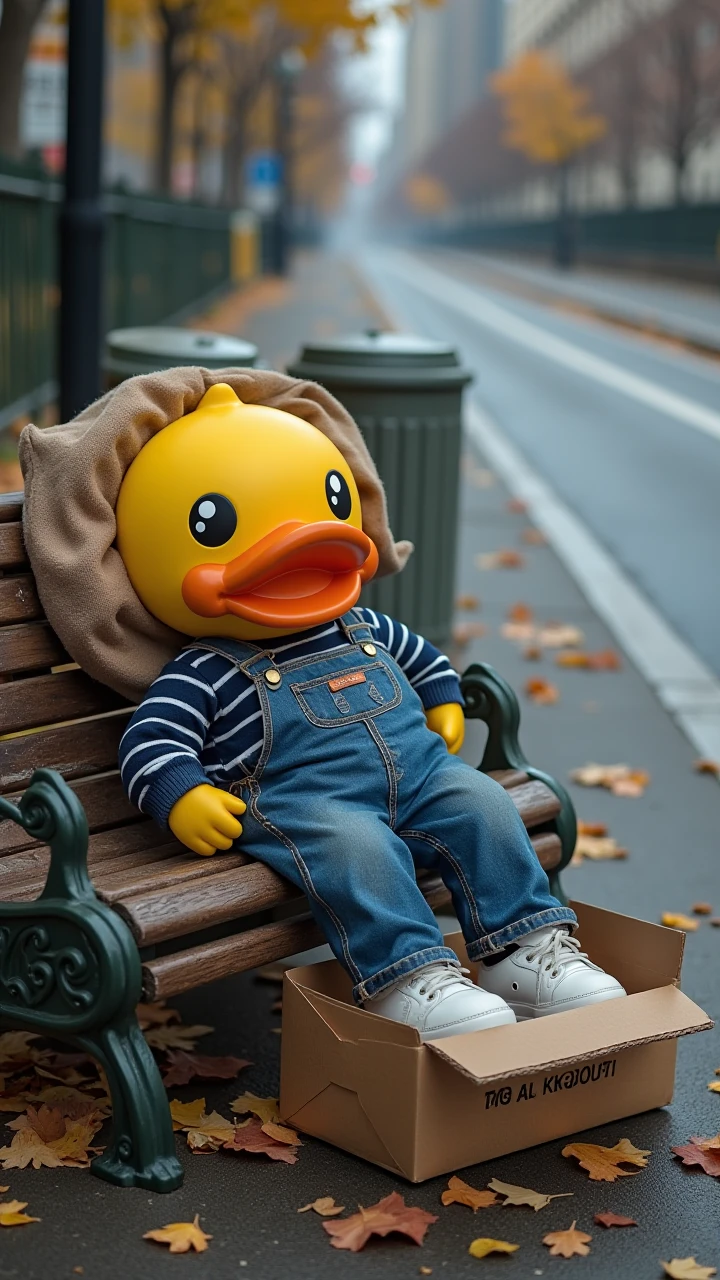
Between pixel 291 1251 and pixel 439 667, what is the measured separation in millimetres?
1483

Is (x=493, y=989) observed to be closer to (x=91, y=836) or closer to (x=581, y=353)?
(x=91, y=836)

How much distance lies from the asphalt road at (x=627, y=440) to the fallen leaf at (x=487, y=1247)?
4698 millimetres

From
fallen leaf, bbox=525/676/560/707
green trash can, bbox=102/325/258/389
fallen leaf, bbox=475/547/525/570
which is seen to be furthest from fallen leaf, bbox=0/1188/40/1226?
fallen leaf, bbox=475/547/525/570

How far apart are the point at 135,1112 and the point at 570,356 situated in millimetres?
21045

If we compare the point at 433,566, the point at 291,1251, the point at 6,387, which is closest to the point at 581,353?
the point at 6,387

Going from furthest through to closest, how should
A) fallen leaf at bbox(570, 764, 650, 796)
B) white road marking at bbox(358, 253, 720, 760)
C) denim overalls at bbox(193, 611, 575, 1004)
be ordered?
white road marking at bbox(358, 253, 720, 760)
fallen leaf at bbox(570, 764, 650, 796)
denim overalls at bbox(193, 611, 575, 1004)

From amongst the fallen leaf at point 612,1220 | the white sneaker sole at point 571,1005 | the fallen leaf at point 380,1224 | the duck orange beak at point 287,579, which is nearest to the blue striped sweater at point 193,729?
the duck orange beak at point 287,579

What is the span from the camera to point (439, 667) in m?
3.92

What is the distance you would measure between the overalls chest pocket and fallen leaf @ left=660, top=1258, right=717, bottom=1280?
4.02ft

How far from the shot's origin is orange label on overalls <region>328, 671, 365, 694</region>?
3506mm

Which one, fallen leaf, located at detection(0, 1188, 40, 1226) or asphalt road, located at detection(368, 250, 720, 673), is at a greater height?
fallen leaf, located at detection(0, 1188, 40, 1226)

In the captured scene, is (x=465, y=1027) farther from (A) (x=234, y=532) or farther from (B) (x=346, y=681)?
(A) (x=234, y=532)

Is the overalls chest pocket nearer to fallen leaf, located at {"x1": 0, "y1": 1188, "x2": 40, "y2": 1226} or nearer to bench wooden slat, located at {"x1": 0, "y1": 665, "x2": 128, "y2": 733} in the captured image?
bench wooden slat, located at {"x1": 0, "y1": 665, "x2": 128, "y2": 733}

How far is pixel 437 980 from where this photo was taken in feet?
10.3
